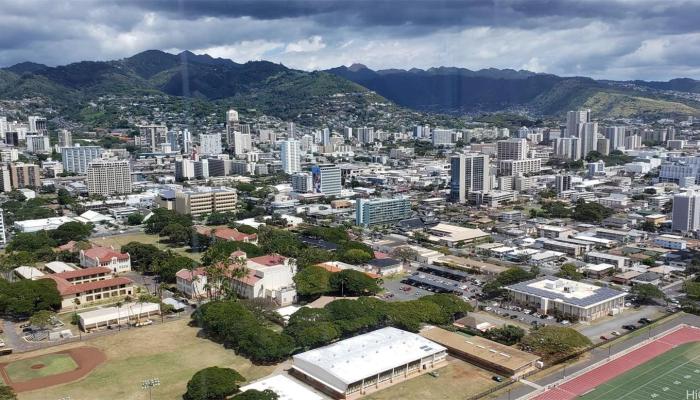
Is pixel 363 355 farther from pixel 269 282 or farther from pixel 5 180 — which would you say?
pixel 5 180

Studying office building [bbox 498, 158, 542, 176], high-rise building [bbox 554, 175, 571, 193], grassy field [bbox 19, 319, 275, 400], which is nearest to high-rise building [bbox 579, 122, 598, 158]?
office building [bbox 498, 158, 542, 176]

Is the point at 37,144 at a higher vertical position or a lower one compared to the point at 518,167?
higher

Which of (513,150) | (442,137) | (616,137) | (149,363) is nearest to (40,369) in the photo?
(149,363)

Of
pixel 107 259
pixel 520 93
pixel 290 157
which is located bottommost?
pixel 107 259

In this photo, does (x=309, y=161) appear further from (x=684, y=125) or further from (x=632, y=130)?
(x=684, y=125)

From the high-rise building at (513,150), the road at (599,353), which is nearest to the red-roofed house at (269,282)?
the road at (599,353)

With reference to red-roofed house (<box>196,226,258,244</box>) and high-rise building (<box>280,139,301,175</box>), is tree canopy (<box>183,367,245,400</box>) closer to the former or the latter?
red-roofed house (<box>196,226,258,244</box>)

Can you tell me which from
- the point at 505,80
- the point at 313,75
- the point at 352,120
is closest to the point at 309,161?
the point at 352,120
